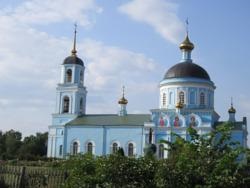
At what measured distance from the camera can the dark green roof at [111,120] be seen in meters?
48.4

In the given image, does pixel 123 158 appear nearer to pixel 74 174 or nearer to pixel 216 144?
pixel 74 174

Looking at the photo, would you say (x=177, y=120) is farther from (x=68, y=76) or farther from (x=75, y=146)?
(x=68, y=76)

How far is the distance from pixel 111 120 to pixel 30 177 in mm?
35340

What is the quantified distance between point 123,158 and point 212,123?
115 ft

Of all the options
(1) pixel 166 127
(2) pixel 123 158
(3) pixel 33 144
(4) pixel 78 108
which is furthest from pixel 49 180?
Answer: (3) pixel 33 144

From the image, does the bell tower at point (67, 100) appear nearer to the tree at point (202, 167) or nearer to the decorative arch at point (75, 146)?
the decorative arch at point (75, 146)

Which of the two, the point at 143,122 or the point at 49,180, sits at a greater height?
the point at 143,122

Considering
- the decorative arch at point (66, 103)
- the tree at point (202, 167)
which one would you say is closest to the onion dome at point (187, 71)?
the decorative arch at point (66, 103)

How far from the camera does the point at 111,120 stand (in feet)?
163

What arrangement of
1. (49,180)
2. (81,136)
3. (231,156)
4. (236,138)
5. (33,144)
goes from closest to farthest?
(231,156)
(49,180)
(236,138)
(81,136)
(33,144)

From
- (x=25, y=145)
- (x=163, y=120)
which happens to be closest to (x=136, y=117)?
(x=163, y=120)

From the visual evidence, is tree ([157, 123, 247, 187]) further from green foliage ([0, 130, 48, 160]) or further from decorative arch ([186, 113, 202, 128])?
green foliage ([0, 130, 48, 160])

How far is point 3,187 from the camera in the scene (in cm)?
1421

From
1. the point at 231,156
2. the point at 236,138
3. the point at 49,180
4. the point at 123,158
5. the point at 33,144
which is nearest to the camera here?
the point at 231,156
